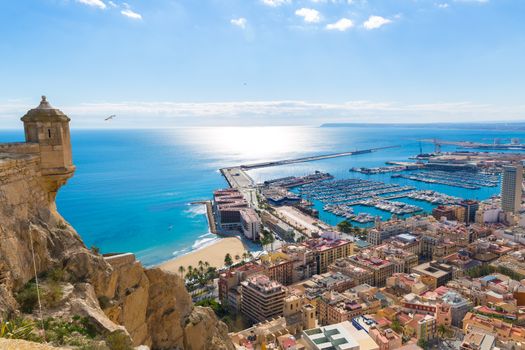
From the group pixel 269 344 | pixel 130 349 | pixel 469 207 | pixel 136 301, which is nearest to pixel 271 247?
pixel 269 344

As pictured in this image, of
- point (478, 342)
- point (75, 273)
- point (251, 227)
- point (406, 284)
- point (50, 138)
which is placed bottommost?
point (406, 284)

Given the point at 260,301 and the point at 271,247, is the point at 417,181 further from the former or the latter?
the point at 260,301

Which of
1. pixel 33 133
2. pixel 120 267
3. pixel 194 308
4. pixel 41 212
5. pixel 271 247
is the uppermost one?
pixel 33 133

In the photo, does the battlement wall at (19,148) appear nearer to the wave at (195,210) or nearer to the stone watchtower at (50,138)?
the stone watchtower at (50,138)

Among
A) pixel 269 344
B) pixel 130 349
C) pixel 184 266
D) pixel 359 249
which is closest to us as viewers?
pixel 130 349

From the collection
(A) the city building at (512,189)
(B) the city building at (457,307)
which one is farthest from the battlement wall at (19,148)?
(A) the city building at (512,189)

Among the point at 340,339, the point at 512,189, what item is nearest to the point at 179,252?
the point at 340,339

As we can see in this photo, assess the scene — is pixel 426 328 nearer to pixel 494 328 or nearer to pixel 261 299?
pixel 494 328
